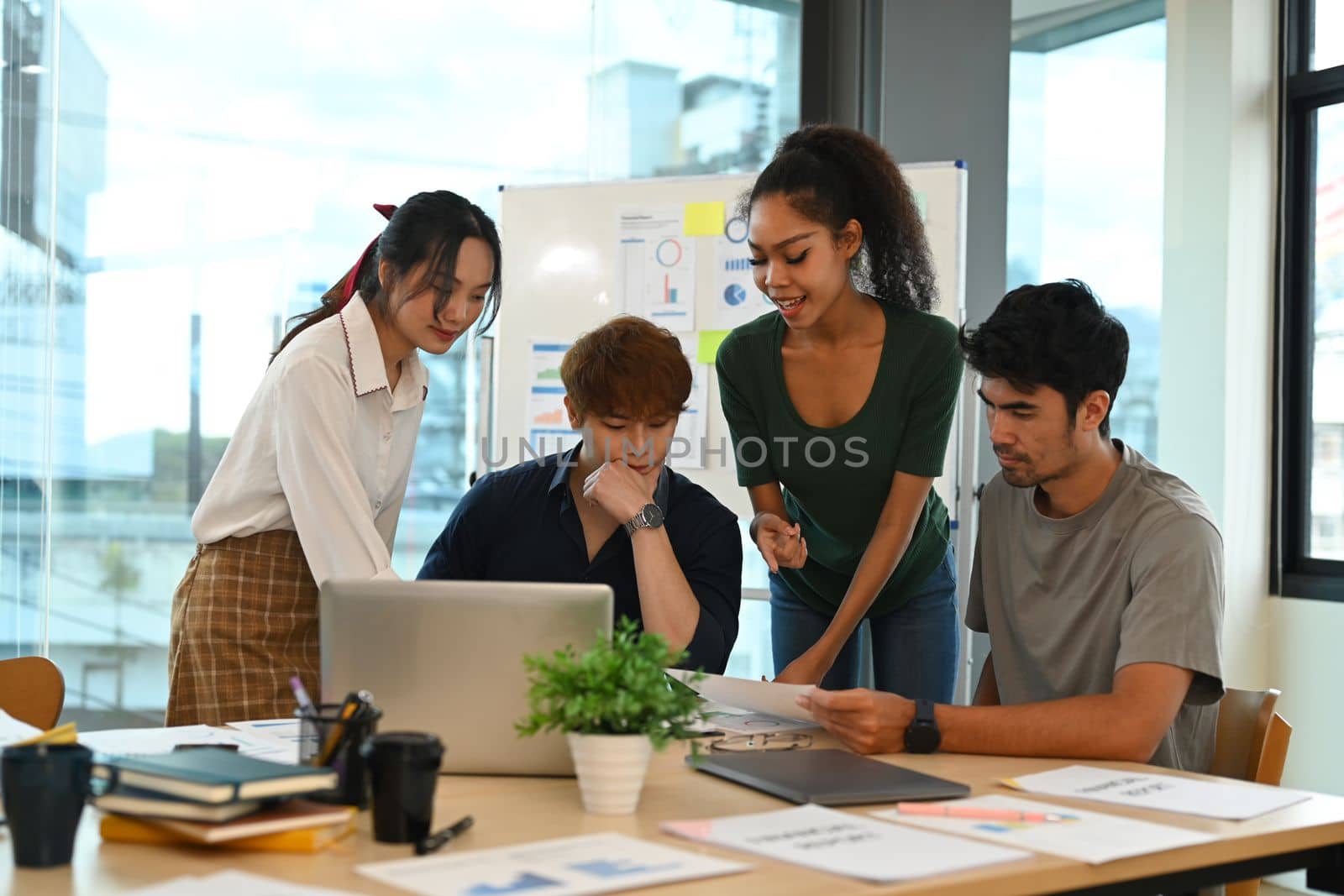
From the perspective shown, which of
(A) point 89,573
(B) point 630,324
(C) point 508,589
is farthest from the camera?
(A) point 89,573

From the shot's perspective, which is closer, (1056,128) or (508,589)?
(508,589)

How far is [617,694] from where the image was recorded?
124 centimetres

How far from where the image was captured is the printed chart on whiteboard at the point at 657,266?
361 centimetres

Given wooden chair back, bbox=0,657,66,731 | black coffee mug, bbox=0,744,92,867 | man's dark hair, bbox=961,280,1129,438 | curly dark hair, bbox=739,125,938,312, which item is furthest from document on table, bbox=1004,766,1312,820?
wooden chair back, bbox=0,657,66,731

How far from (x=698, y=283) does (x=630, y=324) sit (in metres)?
1.63

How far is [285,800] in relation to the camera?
1165 millimetres

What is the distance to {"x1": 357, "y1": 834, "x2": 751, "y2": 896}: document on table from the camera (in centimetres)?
101

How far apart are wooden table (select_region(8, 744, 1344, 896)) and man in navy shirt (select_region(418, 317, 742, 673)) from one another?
19.9 inches

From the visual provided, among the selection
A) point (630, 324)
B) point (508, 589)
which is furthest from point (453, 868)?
point (630, 324)

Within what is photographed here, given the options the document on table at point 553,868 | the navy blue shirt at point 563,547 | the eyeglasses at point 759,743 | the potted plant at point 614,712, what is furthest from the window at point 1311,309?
the document on table at point 553,868

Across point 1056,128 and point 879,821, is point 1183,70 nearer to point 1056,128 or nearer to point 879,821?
point 1056,128

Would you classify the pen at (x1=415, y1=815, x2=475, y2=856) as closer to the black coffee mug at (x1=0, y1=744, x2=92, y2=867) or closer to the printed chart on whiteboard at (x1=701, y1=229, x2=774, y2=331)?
the black coffee mug at (x1=0, y1=744, x2=92, y2=867)

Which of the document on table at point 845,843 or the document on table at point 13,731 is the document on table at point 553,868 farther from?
the document on table at point 13,731

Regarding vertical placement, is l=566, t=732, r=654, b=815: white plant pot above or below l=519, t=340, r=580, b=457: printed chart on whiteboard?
below
